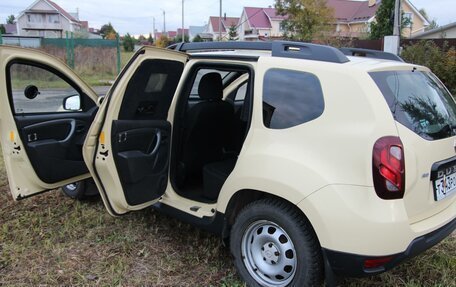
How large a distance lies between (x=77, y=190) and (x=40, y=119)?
3.18 ft

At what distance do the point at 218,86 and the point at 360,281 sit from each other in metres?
2.01

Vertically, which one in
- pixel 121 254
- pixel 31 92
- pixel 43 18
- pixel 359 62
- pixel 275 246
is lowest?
pixel 121 254

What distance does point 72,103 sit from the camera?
166 inches

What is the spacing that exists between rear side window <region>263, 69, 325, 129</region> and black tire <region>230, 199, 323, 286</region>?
0.54m

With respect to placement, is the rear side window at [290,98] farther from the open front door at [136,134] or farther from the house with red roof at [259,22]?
the house with red roof at [259,22]

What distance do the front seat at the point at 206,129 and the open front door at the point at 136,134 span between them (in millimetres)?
304

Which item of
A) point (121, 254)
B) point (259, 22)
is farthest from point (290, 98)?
point (259, 22)

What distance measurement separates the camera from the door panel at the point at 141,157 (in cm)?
315

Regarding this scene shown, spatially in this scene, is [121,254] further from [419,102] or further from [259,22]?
[259,22]

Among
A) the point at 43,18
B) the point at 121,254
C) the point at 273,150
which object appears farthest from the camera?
the point at 43,18

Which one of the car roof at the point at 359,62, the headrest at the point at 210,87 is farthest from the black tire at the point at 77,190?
the car roof at the point at 359,62

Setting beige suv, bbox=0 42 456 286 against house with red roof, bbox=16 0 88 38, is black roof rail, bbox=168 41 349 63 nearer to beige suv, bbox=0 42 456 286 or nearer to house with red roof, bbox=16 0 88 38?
beige suv, bbox=0 42 456 286

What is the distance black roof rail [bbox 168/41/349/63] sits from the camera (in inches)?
105

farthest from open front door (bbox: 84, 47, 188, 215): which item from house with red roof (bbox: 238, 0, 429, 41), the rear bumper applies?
house with red roof (bbox: 238, 0, 429, 41)
